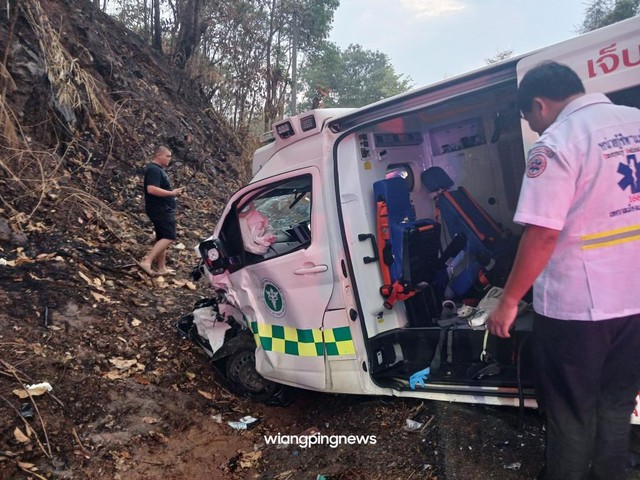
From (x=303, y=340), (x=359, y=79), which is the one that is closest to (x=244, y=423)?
(x=303, y=340)

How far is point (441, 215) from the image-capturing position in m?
4.20

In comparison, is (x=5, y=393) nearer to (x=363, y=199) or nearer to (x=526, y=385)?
(x=363, y=199)

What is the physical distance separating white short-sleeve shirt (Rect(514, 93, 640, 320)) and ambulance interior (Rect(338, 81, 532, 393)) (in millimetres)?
776

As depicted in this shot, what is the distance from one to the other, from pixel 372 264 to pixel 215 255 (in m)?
1.28

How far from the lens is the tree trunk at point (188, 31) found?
37.6 feet

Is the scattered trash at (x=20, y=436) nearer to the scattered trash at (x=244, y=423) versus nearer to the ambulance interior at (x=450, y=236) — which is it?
the scattered trash at (x=244, y=423)

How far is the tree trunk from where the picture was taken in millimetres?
11470

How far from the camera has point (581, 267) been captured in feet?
6.05

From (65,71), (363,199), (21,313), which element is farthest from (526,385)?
(65,71)

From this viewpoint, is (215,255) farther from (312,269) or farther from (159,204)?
(159,204)

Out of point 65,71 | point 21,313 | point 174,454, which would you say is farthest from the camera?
point 65,71

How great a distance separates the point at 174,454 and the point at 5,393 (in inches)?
48.4

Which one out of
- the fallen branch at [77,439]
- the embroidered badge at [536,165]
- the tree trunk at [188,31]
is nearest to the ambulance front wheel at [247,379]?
the fallen branch at [77,439]

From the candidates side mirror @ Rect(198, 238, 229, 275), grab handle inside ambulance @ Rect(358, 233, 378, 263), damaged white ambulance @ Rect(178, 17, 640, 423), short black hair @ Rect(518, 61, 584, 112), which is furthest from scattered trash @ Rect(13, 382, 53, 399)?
short black hair @ Rect(518, 61, 584, 112)
